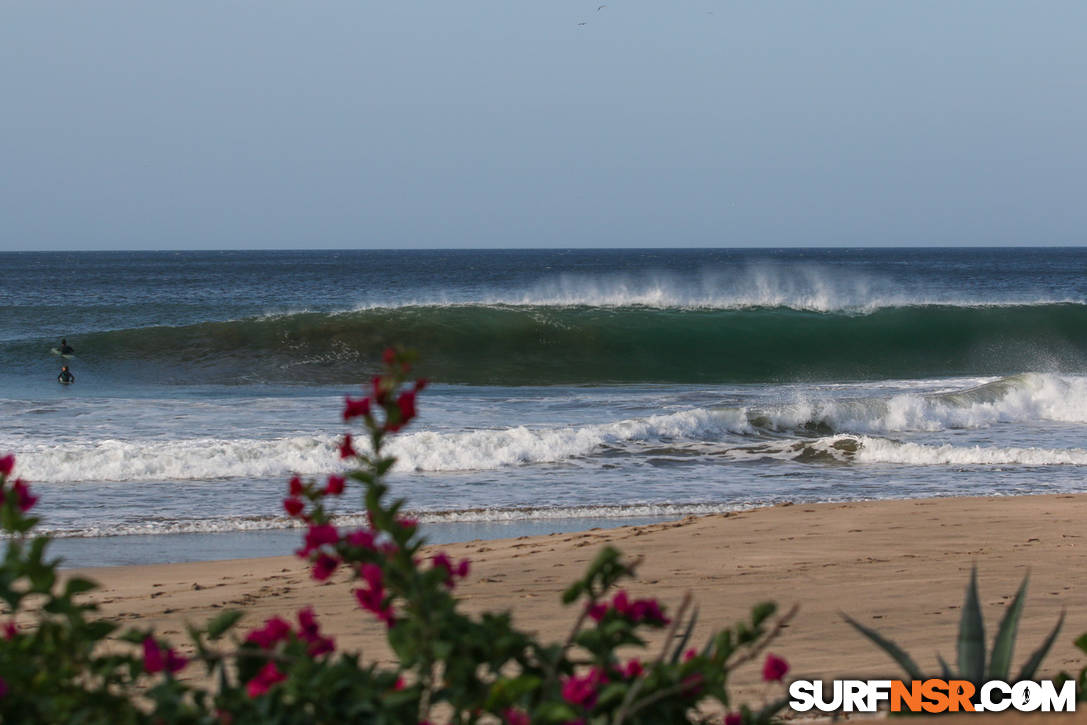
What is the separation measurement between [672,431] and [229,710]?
12.5 metres

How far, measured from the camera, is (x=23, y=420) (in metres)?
15.1

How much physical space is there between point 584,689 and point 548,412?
15.0m

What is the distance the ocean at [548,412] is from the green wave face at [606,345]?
0.10 meters

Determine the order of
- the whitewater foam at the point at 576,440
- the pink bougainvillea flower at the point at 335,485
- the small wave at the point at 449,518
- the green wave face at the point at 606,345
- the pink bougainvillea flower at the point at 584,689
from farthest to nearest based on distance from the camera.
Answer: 1. the green wave face at the point at 606,345
2. the whitewater foam at the point at 576,440
3. the small wave at the point at 449,518
4. the pink bougainvillea flower at the point at 335,485
5. the pink bougainvillea flower at the point at 584,689

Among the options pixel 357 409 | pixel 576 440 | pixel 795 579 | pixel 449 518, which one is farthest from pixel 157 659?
pixel 576 440

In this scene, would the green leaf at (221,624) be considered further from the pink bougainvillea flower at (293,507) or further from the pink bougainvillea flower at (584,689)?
the pink bougainvillea flower at (584,689)

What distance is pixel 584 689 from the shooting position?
1.84 m

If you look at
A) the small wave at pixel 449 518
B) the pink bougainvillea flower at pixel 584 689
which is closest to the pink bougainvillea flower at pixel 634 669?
the pink bougainvillea flower at pixel 584 689

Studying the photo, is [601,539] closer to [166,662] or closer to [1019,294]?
[166,662]

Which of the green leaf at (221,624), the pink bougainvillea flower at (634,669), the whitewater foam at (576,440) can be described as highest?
the green leaf at (221,624)

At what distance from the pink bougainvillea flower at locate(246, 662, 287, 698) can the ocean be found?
21.6ft

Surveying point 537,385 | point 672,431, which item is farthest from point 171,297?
point 672,431

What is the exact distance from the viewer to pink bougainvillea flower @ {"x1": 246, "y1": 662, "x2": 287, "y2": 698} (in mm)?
1871

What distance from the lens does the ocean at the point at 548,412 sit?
10.2 metres
